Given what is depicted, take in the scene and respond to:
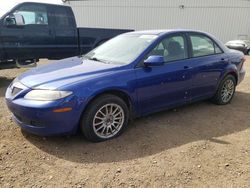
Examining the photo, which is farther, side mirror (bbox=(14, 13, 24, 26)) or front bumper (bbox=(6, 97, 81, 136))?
side mirror (bbox=(14, 13, 24, 26))

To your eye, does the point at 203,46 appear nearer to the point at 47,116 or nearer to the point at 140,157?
the point at 140,157

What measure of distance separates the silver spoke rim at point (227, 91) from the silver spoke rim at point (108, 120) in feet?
8.58

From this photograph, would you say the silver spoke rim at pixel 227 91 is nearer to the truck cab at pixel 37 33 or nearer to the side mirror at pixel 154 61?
the side mirror at pixel 154 61

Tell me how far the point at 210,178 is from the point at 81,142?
1.78m

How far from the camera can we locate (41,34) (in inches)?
322

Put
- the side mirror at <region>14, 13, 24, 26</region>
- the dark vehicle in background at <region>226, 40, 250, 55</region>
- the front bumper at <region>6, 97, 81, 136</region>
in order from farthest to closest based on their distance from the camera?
the dark vehicle in background at <region>226, 40, 250, 55</region>
the side mirror at <region>14, 13, 24, 26</region>
the front bumper at <region>6, 97, 81, 136</region>

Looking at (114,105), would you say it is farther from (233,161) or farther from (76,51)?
(76,51)

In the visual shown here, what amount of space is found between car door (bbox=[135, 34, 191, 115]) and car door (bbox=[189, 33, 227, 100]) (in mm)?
199

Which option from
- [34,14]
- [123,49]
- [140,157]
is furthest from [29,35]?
[140,157]

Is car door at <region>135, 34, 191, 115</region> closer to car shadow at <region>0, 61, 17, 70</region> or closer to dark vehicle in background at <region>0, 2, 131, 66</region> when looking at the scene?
dark vehicle in background at <region>0, 2, 131, 66</region>

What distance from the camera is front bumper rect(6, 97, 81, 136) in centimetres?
370

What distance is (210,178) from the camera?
3330 millimetres

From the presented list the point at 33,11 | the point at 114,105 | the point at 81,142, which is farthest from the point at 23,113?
the point at 33,11

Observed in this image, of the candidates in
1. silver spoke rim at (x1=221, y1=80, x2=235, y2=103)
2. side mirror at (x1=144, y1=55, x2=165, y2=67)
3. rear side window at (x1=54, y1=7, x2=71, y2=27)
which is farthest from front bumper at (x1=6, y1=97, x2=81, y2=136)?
rear side window at (x1=54, y1=7, x2=71, y2=27)
